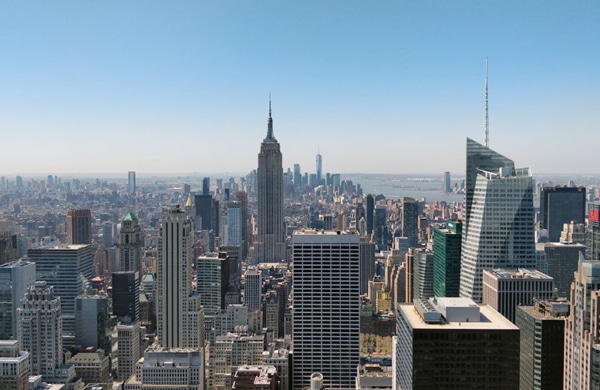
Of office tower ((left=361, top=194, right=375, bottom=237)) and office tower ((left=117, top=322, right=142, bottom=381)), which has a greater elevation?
office tower ((left=361, top=194, right=375, bottom=237))

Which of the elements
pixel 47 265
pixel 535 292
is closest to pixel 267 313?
pixel 47 265

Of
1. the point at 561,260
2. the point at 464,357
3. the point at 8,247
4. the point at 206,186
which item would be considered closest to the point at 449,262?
the point at 561,260

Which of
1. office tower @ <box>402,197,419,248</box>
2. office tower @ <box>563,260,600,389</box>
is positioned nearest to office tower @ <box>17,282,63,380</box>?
office tower @ <box>563,260,600,389</box>

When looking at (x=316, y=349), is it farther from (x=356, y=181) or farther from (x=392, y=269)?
(x=356, y=181)

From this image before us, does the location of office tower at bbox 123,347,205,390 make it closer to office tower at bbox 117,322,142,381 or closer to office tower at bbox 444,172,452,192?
office tower at bbox 117,322,142,381

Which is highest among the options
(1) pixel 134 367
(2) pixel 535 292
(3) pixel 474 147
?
(3) pixel 474 147

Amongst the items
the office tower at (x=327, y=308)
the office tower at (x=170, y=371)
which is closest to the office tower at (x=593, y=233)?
the office tower at (x=327, y=308)

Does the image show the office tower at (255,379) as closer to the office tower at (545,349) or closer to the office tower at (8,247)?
the office tower at (545,349)
